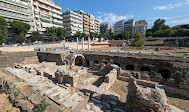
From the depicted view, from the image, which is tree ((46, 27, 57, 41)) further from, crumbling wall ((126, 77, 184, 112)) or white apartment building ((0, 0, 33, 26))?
crumbling wall ((126, 77, 184, 112))

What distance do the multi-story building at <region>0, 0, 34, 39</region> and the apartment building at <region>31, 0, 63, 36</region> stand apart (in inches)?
81.3

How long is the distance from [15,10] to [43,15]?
9588 mm

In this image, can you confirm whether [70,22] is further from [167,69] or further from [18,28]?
[167,69]

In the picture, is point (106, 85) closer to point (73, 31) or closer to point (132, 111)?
point (132, 111)

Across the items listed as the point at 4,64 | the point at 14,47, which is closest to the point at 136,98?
the point at 4,64

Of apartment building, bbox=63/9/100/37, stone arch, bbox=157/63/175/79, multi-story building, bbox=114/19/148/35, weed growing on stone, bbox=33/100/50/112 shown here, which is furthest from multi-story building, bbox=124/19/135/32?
weed growing on stone, bbox=33/100/50/112

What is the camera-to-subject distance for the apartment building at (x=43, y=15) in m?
35.2

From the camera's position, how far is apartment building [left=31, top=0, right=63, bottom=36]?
115 feet

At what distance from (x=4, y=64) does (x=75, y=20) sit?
42.0 meters

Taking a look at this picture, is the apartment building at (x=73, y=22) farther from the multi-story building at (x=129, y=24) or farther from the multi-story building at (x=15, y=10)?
the multi-story building at (x=129, y=24)

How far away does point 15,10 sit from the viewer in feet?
96.6

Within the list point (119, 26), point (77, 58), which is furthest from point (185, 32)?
point (77, 58)

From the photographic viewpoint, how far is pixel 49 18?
1559 inches

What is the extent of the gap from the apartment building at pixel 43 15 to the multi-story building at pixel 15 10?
2065 mm
